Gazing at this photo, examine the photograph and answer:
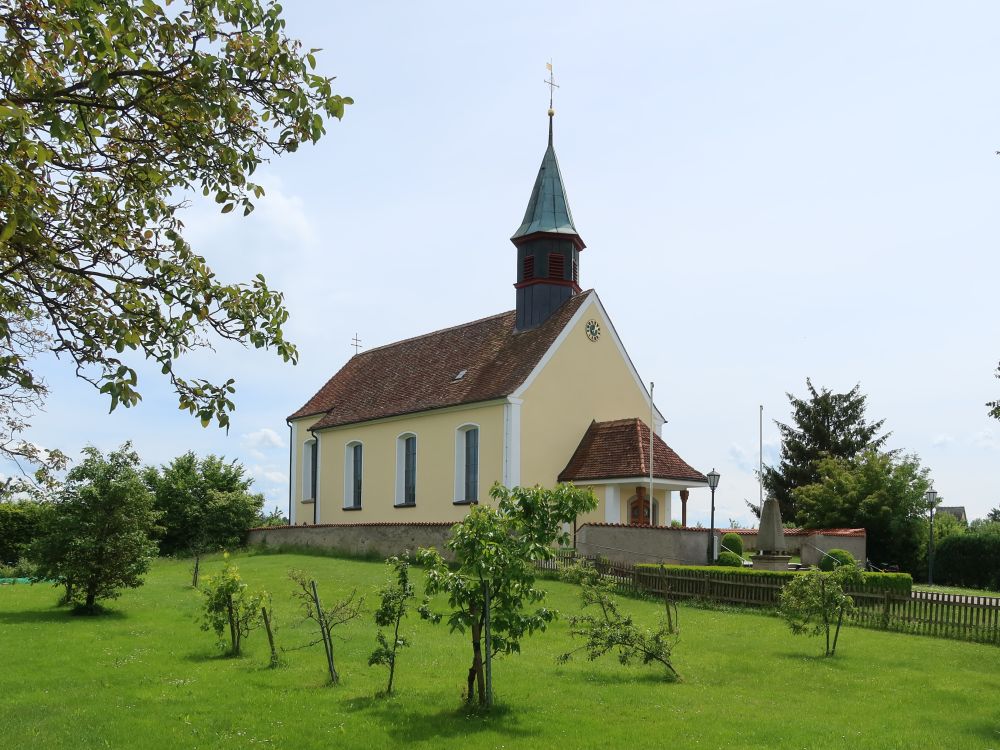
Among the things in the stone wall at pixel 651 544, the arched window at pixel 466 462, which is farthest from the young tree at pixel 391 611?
the arched window at pixel 466 462

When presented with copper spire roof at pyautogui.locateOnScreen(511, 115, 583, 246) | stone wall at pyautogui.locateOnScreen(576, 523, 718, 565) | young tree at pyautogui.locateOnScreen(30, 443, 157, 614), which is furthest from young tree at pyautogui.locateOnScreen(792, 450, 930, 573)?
young tree at pyautogui.locateOnScreen(30, 443, 157, 614)

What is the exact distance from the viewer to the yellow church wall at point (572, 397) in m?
31.7

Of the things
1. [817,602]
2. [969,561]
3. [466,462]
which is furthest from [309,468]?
[817,602]

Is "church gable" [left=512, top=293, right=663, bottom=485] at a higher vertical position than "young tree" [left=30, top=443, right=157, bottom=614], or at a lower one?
higher

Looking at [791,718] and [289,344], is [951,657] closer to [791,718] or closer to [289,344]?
[791,718]

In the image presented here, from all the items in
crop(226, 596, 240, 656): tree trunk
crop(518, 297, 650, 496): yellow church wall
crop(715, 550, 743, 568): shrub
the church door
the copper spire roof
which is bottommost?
crop(715, 550, 743, 568): shrub

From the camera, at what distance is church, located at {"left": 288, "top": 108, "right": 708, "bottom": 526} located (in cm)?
3114

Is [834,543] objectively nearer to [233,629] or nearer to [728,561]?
[728,561]

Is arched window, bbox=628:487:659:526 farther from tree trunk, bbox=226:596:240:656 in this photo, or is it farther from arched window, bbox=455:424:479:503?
tree trunk, bbox=226:596:240:656

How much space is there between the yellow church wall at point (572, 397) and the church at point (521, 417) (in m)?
0.05

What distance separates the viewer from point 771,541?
26.7 meters

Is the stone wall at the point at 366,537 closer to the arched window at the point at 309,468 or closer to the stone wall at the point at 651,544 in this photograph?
the arched window at the point at 309,468

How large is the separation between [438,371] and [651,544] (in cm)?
1274

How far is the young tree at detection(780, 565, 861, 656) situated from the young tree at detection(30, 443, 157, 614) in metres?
13.4
